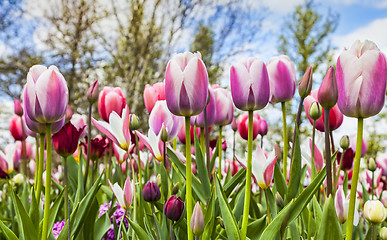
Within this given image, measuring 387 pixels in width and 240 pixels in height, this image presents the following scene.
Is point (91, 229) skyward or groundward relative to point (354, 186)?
groundward

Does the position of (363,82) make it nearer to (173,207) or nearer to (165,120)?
(173,207)

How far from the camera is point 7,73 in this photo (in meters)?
10.5

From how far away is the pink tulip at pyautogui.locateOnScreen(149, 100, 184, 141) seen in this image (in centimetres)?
125

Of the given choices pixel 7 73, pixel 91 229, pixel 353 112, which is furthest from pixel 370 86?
pixel 7 73

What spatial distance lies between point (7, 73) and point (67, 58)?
2097 millimetres

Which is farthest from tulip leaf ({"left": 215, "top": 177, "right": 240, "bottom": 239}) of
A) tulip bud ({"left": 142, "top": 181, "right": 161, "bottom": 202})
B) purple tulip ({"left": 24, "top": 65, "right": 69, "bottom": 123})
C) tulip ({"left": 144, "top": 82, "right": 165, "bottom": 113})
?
tulip ({"left": 144, "top": 82, "right": 165, "bottom": 113})

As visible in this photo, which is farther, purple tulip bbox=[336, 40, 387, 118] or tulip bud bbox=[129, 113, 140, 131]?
tulip bud bbox=[129, 113, 140, 131]

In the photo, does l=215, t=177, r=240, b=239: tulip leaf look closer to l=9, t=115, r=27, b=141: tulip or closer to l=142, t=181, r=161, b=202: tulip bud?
l=142, t=181, r=161, b=202: tulip bud

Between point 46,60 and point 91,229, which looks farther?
point 46,60

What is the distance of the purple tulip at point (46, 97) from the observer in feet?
3.08

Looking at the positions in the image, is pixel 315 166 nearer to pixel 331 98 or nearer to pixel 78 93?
pixel 331 98

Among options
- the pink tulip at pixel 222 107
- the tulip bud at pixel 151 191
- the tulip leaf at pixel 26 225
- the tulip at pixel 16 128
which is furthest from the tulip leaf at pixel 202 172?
the tulip at pixel 16 128

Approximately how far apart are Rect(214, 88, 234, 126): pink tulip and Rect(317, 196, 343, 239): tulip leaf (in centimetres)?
65

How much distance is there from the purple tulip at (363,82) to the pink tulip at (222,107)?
2.18 ft
